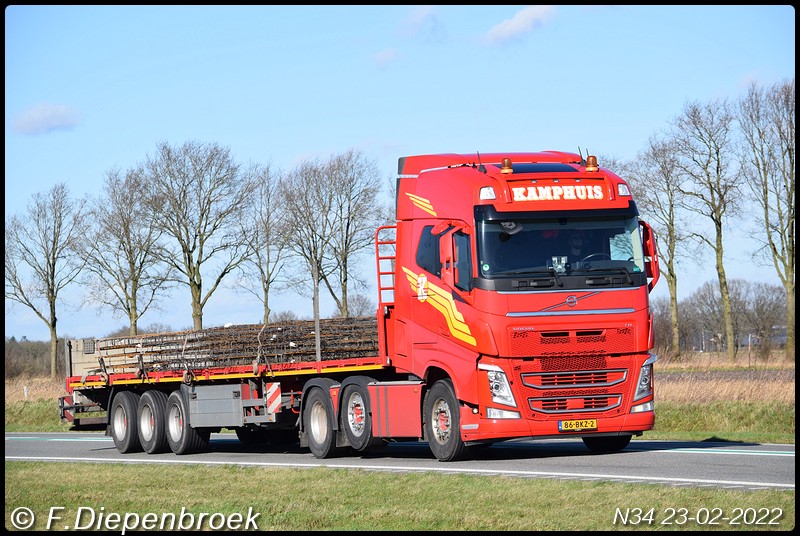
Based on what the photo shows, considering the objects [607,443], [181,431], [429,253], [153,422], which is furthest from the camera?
[153,422]

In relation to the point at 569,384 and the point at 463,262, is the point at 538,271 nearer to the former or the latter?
the point at 463,262

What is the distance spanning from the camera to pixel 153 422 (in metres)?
23.7

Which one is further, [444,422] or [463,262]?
[444,422]

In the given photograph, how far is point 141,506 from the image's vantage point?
12.9 meters

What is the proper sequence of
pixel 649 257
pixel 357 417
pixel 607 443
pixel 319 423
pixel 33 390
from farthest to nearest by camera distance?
pixel 33 390 < pixel 319 423 < pixel 357 417 < pixel 607 443 < pixel 649 257

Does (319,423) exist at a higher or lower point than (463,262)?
lower

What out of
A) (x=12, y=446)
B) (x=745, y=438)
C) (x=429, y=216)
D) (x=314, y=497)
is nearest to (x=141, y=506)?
(x=314, y=497)

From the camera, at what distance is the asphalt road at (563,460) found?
1385 centimetres

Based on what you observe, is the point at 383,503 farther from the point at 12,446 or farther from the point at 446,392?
the point at 12,446

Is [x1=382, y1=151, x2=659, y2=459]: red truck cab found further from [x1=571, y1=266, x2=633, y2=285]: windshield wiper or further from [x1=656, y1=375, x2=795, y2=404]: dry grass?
[x1=656, y1=375, x2=795, y2=404]: dry grass

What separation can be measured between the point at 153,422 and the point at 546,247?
10.5 meters

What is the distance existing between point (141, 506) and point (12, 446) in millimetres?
15817

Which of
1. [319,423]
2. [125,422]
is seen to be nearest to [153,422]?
[125,422]

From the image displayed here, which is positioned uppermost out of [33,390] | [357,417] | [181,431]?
[33,390]
